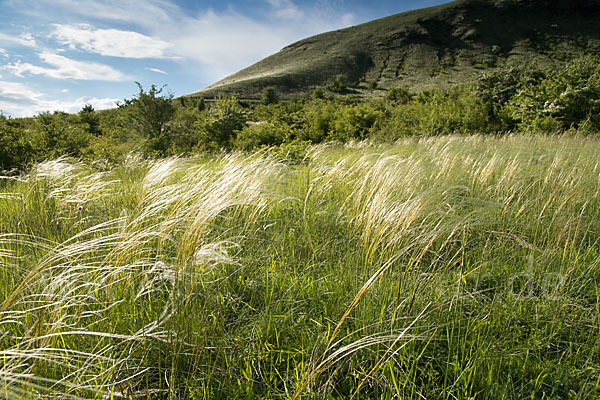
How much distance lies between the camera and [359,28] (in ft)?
284

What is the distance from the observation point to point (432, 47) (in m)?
68.2

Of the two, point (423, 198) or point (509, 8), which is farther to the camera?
point (509, 8)

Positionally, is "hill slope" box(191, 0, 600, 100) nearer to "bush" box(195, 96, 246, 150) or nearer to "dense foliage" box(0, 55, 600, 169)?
"dense foliage" box(0, 55, 600, 169)

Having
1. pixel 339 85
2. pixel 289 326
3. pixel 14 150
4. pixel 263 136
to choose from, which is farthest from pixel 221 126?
pixel 339 85

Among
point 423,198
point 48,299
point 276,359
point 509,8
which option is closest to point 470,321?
point 423,198

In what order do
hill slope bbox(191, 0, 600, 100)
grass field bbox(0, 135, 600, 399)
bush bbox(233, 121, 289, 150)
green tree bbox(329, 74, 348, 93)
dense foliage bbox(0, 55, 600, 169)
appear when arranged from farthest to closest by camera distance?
hill slope bbox(191, 0, 600, 100)
green tree bbox(329, 74, 348, 93)
bush bbox(233, 121, 289, 150)
dense foliage bbox(0, 55, 600, 169)
grass field bbox(0, 135, 600, 399)

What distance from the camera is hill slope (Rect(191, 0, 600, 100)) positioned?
49.9 meters

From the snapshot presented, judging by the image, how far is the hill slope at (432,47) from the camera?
164ft

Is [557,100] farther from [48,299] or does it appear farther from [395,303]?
[48,299]

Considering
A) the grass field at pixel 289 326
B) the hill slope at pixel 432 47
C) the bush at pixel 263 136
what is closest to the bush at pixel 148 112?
the bush at pixel 263 136

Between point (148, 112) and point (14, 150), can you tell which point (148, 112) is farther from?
point (14, 150)

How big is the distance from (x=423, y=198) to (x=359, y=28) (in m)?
102

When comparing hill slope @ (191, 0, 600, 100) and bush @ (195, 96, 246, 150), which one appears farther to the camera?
hill slope @ (191, 0, 600, 100)

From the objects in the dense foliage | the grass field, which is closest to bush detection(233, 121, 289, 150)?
the dense foliage
